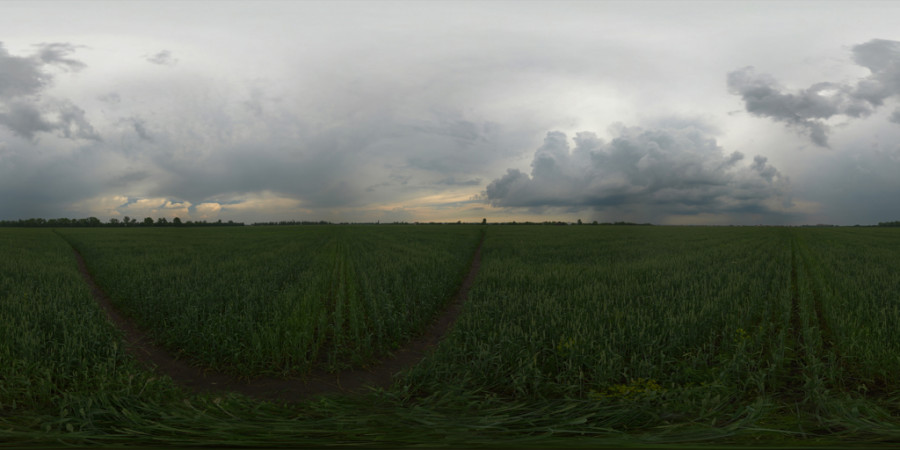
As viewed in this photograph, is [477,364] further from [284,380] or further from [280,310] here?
[280,310]

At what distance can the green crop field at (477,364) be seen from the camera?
10.2ft

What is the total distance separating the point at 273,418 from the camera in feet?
11.6

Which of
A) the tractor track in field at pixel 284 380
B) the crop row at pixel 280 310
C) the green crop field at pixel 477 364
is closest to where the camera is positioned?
the green crop field at pixel 477 364

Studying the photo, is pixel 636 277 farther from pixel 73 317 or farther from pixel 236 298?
pixel 73 317

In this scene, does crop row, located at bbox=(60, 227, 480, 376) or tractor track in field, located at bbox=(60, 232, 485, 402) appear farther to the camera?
crop row, located at bbox=(60, 227, 480, 376)

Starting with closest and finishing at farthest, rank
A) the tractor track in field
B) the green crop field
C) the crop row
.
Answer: the green crop field → the tractor track in field → the crop row

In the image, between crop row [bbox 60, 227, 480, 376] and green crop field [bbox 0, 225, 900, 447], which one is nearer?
green crop field [bbox 0, 225, 900, 447]

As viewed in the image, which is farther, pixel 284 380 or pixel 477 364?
pixel 284 380

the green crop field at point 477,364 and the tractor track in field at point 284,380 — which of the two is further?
the tractor track in field at point 284,380

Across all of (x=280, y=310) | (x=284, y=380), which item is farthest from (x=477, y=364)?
(x=280, y=310)

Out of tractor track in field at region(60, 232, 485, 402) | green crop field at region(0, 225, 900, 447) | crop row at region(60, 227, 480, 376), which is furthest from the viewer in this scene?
crop row at region(60, 227, 480, 376)

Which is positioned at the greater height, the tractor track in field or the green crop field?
the green crop field

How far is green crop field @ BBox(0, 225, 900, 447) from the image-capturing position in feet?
10.2

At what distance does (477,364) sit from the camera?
15.8ft
